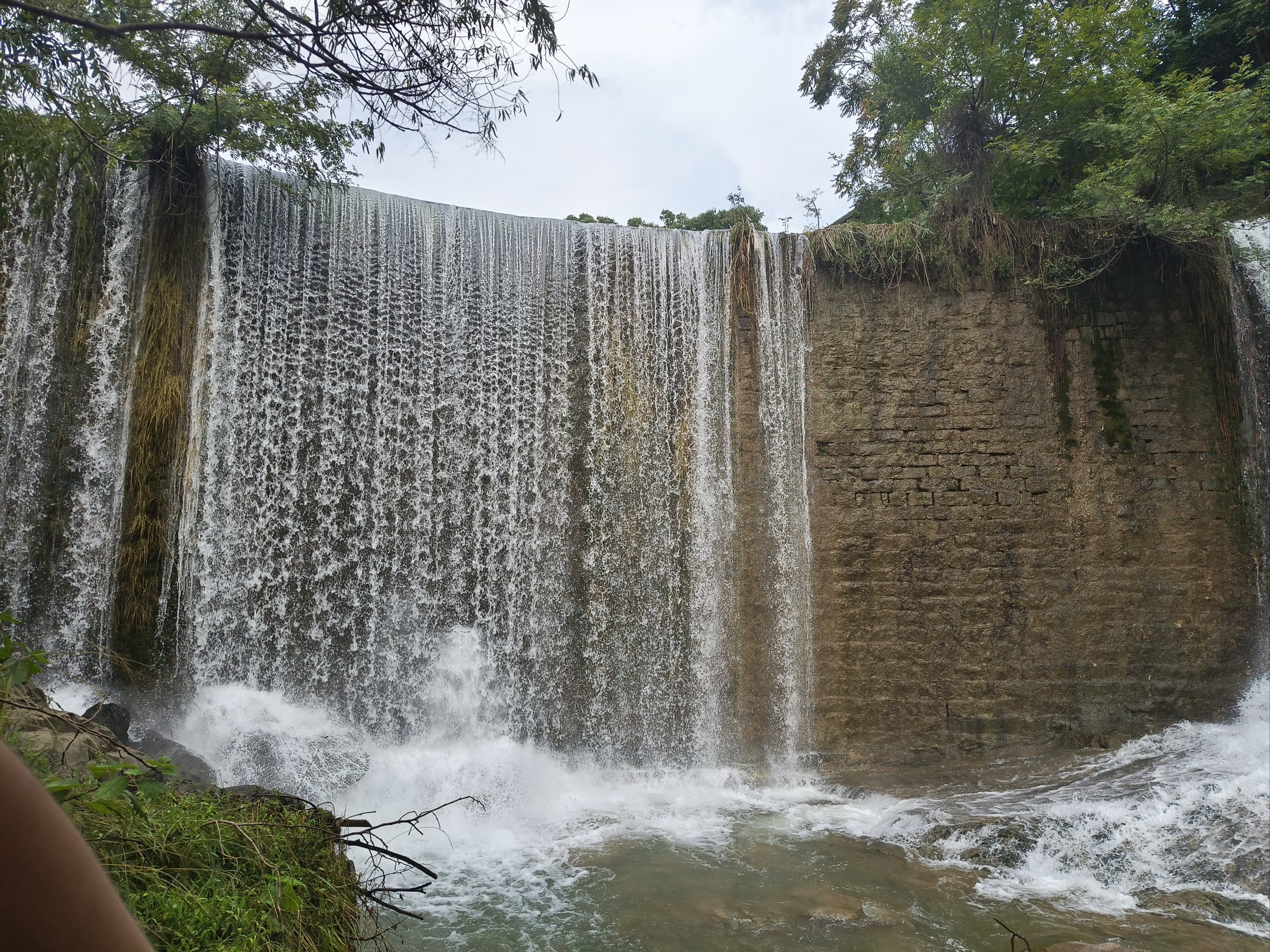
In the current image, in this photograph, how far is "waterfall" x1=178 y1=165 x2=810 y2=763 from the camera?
6625mm

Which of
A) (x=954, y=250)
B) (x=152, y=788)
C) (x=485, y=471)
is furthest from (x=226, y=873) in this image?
(x=954, y=250)

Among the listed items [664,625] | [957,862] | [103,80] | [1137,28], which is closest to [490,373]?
[664,625]

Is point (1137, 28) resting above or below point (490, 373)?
above

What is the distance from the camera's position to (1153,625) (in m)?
7.03

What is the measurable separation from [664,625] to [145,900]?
17.3ft

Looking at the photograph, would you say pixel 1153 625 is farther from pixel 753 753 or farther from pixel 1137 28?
pixel 1137 28

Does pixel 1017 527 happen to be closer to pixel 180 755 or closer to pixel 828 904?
pixel 828 904

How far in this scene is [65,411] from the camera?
6309mm

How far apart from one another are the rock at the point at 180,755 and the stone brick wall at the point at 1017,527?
15.4 ft

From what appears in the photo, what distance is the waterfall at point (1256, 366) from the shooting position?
7.08 metres

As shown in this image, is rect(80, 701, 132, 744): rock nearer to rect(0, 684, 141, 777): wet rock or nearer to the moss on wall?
the moss on wall

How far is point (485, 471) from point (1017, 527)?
469cm

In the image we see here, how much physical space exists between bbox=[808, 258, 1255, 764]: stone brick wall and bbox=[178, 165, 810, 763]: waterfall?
0.48 m

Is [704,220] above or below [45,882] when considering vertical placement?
above
